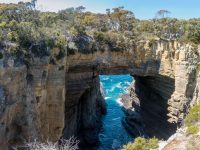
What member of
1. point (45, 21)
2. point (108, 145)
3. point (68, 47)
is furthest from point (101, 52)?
point (108, 145)

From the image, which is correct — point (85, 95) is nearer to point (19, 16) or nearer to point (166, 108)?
point (166, 108)

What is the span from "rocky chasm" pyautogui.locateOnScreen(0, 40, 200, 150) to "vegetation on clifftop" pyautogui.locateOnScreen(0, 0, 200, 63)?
88cm

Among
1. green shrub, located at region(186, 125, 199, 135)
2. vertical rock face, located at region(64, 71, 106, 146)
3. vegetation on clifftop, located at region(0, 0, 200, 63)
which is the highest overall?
vegetation on clifftop, located at region(0, 0, 200, 63)

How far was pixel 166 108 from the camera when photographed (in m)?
35.6

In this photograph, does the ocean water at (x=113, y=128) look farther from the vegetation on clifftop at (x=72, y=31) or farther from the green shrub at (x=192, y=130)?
the green shrub at (x=192, y=130)

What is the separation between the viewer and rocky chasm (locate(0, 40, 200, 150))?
25.9 meters

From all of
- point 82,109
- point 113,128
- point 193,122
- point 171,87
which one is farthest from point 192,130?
point 113,128

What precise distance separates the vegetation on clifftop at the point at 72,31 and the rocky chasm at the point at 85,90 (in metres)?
0.88

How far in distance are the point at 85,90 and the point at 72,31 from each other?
265 inches

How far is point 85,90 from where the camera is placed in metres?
36.2

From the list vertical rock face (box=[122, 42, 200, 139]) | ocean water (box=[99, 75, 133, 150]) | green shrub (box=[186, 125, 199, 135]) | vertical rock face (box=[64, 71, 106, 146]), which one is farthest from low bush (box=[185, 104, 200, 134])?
ocean water (box=[99, 75, 133, 150])

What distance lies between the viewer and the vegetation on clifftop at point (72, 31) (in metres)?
27.4

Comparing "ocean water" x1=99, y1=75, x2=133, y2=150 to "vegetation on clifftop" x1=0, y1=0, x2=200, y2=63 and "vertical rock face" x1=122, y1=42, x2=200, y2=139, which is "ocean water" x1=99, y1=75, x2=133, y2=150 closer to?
"vertical rock face" x1=122, y1=42, x2=200, y2=139

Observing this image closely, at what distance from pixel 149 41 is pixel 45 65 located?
11.7 metres
